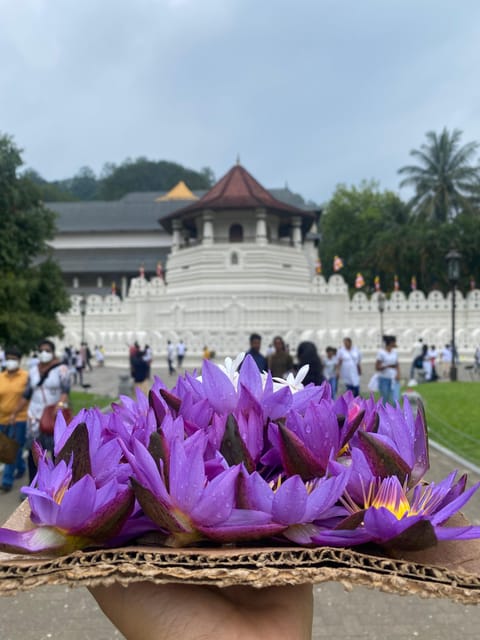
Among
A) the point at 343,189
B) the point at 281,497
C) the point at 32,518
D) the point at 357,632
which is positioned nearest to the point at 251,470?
the point at 281,497

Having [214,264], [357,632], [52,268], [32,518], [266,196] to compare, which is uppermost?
[266,196]

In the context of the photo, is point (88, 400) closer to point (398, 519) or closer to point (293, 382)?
point (293, 382)

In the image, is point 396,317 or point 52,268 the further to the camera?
point 396,317

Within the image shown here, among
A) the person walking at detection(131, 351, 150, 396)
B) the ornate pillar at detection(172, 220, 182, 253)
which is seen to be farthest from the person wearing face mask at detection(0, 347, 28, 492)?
the ornate pillar at detection(172, 220, 182, 253)

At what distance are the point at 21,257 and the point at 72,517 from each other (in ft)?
32.6

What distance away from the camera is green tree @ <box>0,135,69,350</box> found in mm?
9523

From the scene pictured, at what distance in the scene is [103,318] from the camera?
1236 inches

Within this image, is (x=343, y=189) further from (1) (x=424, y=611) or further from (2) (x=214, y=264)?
(1) (x=424, y=611)

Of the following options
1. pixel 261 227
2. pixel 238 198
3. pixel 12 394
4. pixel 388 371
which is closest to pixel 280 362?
pixel 388 371

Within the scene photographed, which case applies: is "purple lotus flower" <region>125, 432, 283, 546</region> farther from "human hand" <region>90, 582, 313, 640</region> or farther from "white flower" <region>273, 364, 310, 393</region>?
"white flower" <region>273, 364, 310, 393</region>

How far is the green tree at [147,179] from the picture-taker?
83.6m

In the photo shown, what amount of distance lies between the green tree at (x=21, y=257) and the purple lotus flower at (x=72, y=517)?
9.22 m

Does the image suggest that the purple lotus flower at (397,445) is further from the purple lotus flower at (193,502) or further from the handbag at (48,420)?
the handbag at (48,420)

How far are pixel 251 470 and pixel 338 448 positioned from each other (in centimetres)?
17
